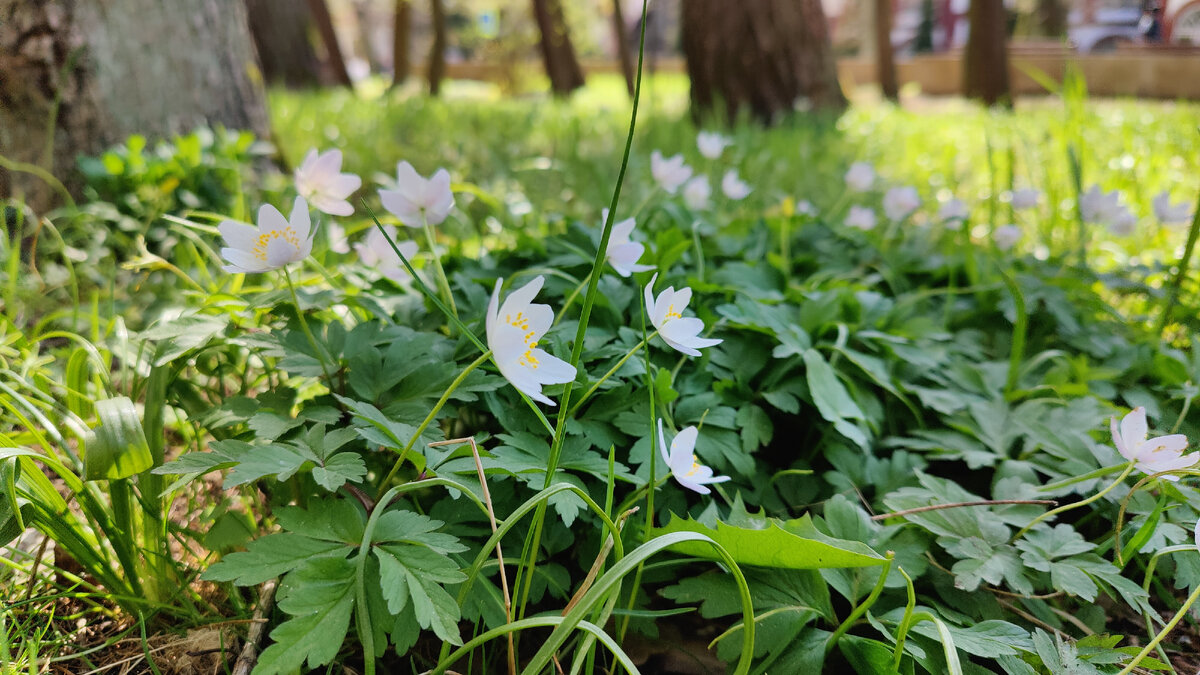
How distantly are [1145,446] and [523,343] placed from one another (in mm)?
832

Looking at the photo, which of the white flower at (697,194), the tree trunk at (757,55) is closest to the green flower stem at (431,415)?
the white flower at (697,194)

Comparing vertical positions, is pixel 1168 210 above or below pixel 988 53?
below

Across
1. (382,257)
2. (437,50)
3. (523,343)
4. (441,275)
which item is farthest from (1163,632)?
(437,50)

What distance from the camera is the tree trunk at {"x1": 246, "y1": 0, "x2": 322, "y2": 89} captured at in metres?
7.77

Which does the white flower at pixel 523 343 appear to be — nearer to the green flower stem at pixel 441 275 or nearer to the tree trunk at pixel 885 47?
the green flower stem at pixel 441 275

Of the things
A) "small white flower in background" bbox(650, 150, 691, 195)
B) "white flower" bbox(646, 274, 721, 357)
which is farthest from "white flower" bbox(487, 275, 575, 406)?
"small white flower in background" bbox(650, 150, 691, 195)

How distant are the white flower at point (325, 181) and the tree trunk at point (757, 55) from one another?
3.96 metres

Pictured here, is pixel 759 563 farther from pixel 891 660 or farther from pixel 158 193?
pixel 158 193

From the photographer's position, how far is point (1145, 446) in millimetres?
912

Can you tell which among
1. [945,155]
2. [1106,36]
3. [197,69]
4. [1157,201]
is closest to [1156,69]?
[1106,36]

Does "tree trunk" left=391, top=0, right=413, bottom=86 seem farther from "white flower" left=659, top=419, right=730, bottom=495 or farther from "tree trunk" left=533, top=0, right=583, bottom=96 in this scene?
"white flower" left=659, top=419, right=730, bottom=495

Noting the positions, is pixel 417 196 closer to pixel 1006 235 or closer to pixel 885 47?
pixel 1006 235

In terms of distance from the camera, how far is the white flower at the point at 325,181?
1.20 meters

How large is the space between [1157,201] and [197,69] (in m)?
2.95
